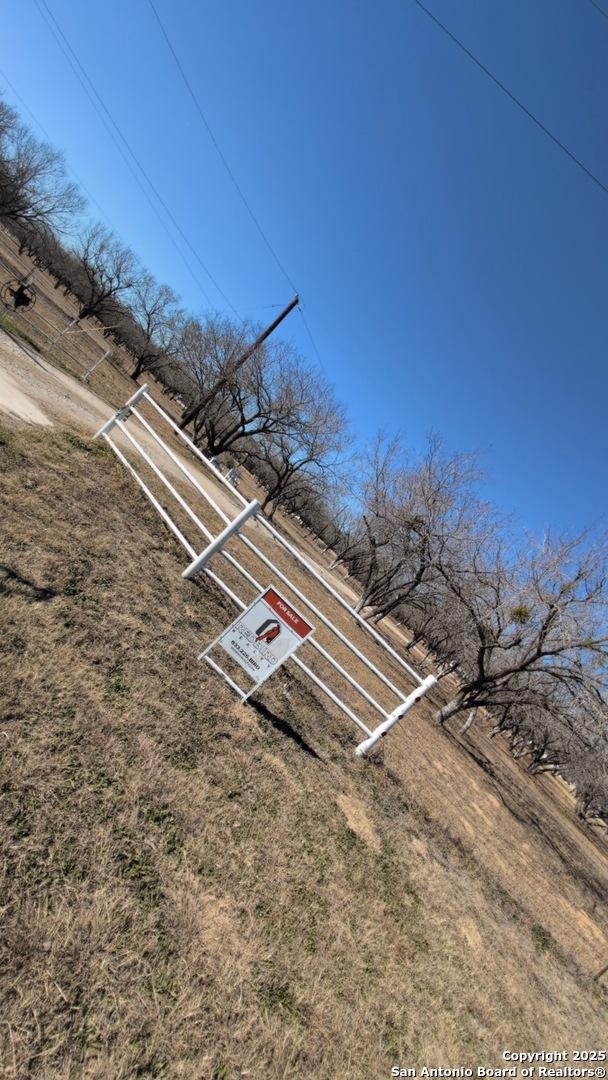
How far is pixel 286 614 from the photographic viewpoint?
4.31 metres

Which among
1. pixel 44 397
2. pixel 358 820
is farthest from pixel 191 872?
pixel 44 397

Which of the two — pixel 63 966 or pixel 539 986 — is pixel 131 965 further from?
pixel 539 986

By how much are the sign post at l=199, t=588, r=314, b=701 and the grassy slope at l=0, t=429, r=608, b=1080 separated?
44 cm

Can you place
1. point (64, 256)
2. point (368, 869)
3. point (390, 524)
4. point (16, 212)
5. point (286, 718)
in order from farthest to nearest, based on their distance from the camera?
point (64, 256) → point (16, 212) → point (390, 524) → point (286, 718) → point (368, 869)

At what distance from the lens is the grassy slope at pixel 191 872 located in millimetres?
1920

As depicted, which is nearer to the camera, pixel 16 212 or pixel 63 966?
pixel 63 966

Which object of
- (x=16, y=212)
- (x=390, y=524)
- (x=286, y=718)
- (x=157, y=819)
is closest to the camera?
(x=157, y=819)

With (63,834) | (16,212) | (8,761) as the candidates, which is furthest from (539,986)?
(16,212)

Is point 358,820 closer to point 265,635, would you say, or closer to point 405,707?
point 405,707

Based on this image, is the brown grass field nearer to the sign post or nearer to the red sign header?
the sign post

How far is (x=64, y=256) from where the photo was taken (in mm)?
55125

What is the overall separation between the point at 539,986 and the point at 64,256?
69416mm

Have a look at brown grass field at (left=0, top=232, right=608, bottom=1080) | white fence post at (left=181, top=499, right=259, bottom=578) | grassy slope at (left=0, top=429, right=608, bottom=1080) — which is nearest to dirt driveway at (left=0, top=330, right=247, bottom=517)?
brown grass field at (left=0, top=232, right=608, bottom=1080)

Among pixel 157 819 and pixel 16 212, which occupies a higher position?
pixel 16 212
